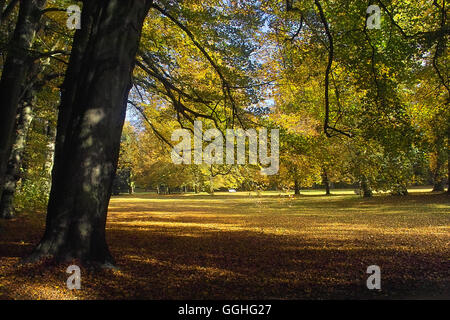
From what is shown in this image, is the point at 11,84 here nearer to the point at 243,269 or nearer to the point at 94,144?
the point at 94,144

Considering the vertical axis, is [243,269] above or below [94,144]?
below

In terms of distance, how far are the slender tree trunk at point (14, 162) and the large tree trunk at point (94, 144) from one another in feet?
25.9

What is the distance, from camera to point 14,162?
456 inches

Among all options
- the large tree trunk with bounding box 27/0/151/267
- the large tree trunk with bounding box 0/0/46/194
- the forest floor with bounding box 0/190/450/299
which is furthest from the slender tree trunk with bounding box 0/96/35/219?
the large tree trunk with bounding box 27/0/151/267

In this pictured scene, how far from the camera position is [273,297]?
412cm

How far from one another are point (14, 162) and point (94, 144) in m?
8.80

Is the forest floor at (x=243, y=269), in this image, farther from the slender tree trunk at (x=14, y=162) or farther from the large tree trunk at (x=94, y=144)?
the slender tree trunk at (x=14, y=162)

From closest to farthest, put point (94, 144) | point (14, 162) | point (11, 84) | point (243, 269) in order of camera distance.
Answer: point (94, 144) → point (243, 269) → point (11, 84) → point (14, 162)

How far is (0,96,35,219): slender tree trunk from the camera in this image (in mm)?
11430

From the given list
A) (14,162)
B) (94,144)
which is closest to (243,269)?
(94,144)

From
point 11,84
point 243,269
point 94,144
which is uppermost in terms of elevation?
point 11,84

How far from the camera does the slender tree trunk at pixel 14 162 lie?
1143 centimetres
